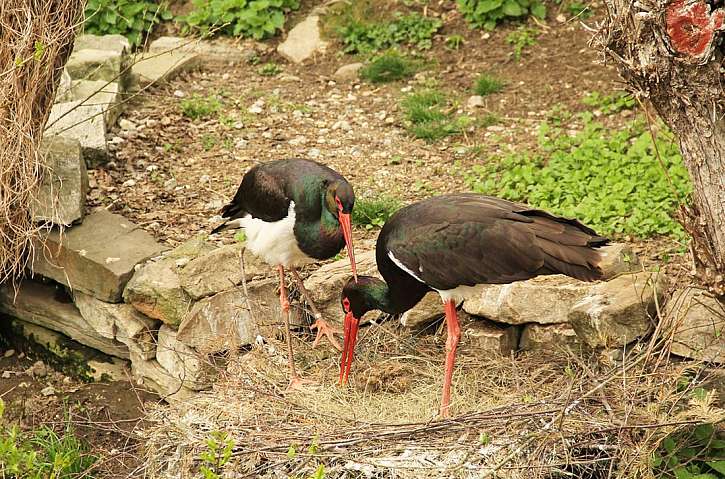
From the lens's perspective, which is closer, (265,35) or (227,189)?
(227,189)

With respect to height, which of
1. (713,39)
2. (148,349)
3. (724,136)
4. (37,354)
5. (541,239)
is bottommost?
(37,354)

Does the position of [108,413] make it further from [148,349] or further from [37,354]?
[37,354]

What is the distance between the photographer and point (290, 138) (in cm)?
801

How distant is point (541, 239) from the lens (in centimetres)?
506

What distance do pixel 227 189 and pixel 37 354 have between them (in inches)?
65.2

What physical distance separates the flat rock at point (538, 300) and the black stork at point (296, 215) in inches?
33.3

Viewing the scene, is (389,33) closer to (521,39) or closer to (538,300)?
(521,39)

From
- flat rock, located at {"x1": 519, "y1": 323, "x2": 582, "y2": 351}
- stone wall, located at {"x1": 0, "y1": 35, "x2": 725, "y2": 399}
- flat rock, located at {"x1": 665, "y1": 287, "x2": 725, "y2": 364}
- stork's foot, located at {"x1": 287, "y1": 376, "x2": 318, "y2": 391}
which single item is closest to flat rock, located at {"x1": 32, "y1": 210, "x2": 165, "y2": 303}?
stone wall, located at {"x1": 0, "y1": 35, "x2": 725, "y2": 399}

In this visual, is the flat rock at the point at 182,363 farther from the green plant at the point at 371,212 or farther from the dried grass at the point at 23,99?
the green plant at the point at 371,212

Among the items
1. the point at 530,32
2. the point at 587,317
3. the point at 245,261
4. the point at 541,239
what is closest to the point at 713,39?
the point at 541,239

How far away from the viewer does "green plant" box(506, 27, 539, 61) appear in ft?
28.4

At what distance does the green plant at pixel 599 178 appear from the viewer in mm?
6582

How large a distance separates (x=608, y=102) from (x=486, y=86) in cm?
94

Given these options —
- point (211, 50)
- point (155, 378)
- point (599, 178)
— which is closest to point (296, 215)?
point (155, 378)
